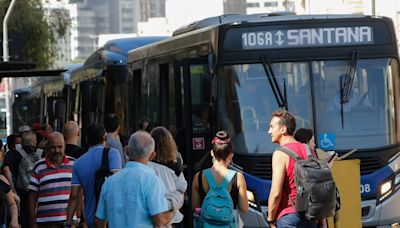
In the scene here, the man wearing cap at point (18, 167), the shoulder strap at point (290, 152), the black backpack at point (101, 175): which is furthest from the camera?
the man wearing cap at point (18, 167)

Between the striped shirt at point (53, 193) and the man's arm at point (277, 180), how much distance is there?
2.32 meters

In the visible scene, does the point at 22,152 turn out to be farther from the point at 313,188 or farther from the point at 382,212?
the point at 313,188

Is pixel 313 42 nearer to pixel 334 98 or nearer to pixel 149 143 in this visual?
pixel 334 98

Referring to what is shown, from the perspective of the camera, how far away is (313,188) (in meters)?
9.78

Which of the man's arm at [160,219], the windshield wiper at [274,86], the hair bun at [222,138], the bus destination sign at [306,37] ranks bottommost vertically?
the man's arm at [160,219]

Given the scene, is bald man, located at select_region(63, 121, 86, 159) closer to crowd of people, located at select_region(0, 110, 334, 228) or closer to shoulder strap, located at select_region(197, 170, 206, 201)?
crowd of people, located at select_region(0, 110, 334, 228)

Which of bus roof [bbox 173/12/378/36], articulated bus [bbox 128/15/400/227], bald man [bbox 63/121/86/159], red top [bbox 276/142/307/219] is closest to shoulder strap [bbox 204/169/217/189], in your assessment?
red top [bbox 276/142/307/219]

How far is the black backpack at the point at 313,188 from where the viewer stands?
9.72 m

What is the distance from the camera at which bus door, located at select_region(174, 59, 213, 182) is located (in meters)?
14.9

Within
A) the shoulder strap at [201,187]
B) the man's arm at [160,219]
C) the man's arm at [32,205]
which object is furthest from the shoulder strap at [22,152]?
the man's arm at [160,219]

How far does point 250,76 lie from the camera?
1472 cm

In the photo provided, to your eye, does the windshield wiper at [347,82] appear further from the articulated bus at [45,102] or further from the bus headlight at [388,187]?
the articulated bus at [45,102]

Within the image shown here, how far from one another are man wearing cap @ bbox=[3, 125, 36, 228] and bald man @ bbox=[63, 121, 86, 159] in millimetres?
677

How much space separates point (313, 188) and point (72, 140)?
136 inches
